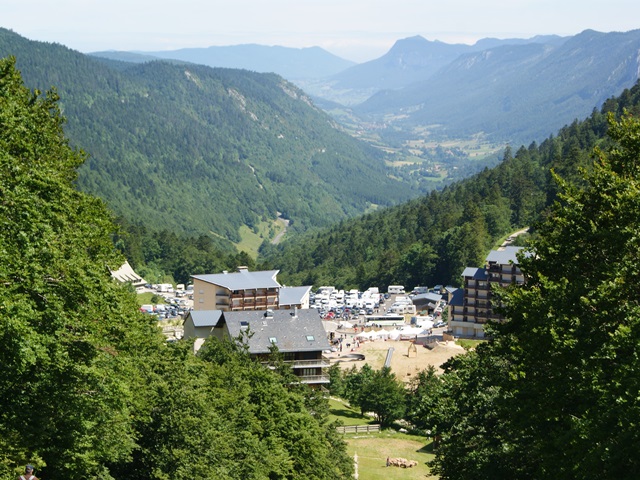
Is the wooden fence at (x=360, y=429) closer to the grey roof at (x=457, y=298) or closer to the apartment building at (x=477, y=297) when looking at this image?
the apartment building at (x=477, y=297)

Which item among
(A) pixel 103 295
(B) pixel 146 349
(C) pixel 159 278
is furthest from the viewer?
(C) pixel 159 278

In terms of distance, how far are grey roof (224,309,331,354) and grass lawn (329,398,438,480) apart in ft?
27.2

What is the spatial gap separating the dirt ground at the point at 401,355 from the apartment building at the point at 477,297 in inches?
328

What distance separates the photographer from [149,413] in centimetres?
3609

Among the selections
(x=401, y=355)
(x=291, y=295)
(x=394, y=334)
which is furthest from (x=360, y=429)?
(x=394, y=334)

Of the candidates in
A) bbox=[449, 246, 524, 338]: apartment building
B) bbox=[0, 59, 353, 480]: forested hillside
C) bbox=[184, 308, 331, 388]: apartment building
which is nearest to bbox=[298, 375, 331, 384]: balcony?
bbox=[184, 308, 331, 388]: apartment building

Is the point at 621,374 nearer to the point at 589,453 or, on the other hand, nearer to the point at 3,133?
the point at 589,453

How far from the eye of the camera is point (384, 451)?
227ft

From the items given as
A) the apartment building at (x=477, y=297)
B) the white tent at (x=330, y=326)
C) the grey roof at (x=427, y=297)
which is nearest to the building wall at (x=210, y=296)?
the white tent at (x=330, y=326)

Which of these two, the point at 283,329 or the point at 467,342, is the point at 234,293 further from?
the point at 283,329

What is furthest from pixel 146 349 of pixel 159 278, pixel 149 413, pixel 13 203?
pixel 159 278

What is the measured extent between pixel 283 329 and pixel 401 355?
138 ft

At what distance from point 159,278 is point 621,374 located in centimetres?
17790

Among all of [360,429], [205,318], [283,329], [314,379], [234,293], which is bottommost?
[360,429]
